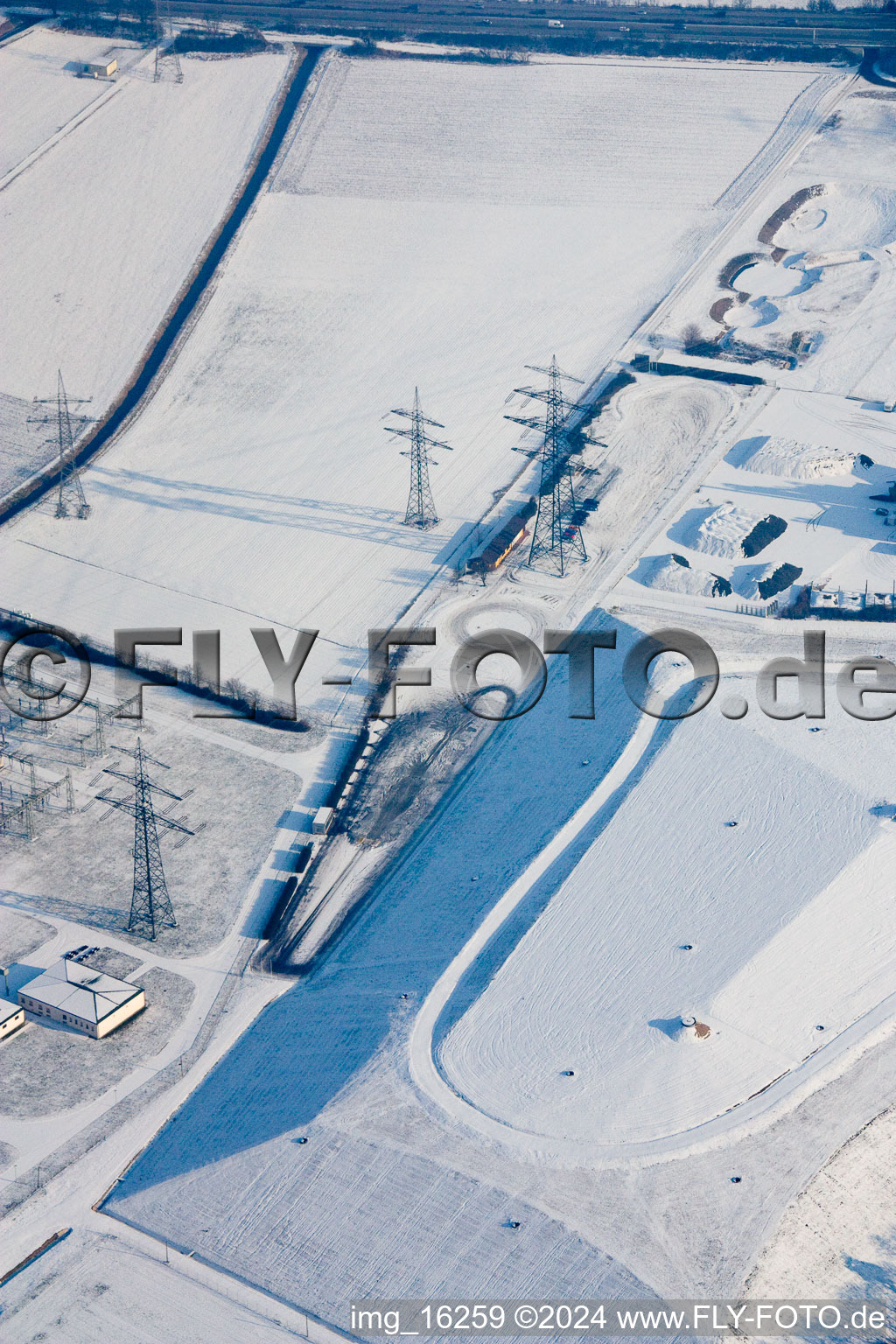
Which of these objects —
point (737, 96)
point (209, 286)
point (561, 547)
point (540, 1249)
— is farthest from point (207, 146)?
point (540, 1249)

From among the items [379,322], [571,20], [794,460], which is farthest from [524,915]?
[571,20]

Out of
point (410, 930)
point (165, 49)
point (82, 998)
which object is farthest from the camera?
point (165, 49)

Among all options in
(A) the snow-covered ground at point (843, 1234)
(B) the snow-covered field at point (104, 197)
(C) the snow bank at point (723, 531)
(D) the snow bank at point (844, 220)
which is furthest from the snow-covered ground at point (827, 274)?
(A) the snow-covered ground at point (843, 1234)

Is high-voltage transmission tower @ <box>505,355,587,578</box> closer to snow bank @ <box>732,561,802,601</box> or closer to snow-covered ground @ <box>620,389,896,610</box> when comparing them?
snow-covered ground @ <box>620,389,896,610</box>

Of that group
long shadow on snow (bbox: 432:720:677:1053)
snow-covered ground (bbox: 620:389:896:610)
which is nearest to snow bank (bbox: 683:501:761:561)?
snow-covered ground (bbox: 620:389:896:610)

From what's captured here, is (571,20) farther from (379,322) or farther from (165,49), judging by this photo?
(379,322)

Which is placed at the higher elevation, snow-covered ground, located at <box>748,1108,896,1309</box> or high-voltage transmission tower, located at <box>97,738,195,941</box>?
high-voltage transmission tower, located at <box>97,738,195,941</box>
